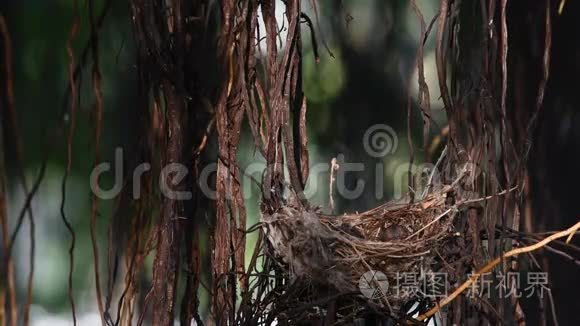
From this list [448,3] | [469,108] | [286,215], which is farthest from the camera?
[469,108]

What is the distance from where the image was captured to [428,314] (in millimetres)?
1647

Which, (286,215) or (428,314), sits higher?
(286,215)

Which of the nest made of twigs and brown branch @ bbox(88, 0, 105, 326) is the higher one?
brown branch @ bbox(88, 0, 105, 326)

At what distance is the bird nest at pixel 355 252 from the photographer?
1.58 m

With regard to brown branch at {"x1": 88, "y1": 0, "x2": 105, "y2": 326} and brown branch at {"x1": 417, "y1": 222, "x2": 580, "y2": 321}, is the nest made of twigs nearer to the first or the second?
brown branch at {"x1": 417, "y1": 222, "x2": 580, "y2": 321}

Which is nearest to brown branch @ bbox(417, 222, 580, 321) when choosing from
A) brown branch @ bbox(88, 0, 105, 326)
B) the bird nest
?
the bird nest

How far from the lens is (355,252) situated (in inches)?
63.4

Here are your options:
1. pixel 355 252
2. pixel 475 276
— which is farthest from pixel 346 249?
pixel 475 276

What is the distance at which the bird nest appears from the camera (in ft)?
5.17

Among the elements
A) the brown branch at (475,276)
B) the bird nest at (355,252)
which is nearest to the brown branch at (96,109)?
the bird nest at (355,252)

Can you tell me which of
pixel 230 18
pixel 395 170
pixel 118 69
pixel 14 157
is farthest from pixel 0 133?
pixel 395 170

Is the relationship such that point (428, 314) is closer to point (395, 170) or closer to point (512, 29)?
point (395, 170)

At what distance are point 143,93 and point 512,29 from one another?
894 mm

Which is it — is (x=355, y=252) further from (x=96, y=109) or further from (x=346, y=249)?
(x=96, y=109)
